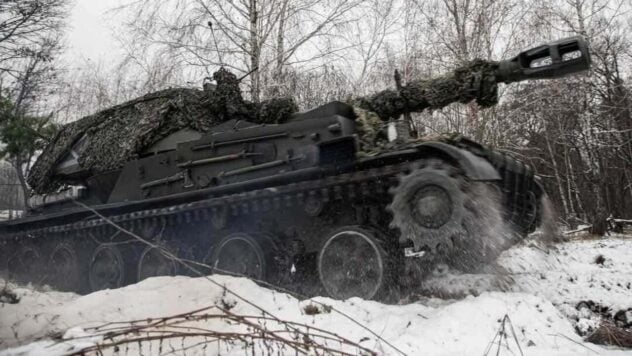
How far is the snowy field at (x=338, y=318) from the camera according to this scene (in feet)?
9.92

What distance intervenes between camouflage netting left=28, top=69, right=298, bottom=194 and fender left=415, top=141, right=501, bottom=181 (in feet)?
8.99

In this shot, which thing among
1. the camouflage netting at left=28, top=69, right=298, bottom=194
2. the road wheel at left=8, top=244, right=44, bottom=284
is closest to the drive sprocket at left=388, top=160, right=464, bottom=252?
the camouflage netting at left=28, top=69, right=298, bottom=194

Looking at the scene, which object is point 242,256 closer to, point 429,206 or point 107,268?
point 429,206

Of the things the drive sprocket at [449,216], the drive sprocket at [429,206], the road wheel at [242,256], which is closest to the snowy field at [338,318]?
the drive sprocket at [449,216]

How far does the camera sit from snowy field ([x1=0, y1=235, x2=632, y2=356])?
3.02 m

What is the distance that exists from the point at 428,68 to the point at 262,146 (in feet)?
29.5

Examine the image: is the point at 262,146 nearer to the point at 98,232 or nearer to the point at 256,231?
the point at 256,231

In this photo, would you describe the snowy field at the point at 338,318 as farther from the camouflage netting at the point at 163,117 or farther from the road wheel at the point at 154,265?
the camouflage netting at the point at 163,117

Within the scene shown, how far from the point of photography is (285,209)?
6492 millimetres

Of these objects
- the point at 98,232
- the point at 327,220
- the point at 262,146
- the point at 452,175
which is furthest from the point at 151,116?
the point at 452,175

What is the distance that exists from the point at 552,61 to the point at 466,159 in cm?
164

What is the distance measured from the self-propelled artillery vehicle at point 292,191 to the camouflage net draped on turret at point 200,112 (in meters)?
0.02

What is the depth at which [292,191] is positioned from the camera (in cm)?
602

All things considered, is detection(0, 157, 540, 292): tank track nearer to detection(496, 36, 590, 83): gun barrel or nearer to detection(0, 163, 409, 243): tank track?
detection(0, 163, 409, 243): tank track
